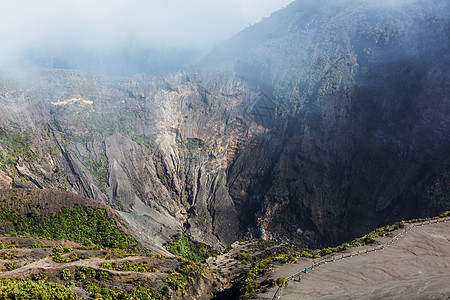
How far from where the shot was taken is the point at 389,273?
33312 mm

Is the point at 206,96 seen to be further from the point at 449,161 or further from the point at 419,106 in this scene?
the point at 449,161

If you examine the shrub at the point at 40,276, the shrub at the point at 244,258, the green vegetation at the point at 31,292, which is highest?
the green vegetation at the point at 31,292

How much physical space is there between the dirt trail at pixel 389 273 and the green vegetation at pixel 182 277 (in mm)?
8979

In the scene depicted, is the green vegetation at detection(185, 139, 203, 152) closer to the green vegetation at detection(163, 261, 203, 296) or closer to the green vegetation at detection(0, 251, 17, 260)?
the green vegetation at detection(163, 261, 203, 296)

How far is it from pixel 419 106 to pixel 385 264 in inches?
2199

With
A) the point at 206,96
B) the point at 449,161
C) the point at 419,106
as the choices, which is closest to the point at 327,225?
the point at 449,161

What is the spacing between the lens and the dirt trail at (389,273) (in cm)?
2715

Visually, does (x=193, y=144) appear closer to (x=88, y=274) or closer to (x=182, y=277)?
(x=182, y=277)

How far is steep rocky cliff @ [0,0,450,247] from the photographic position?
75812mm

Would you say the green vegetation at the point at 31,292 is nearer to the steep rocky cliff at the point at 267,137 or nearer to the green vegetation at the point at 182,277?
the green vegetation at the point at 182,277

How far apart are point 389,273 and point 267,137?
69.8 m

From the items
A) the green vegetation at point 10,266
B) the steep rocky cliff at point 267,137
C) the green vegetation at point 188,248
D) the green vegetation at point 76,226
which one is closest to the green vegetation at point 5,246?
the green vegetation at point 10,266

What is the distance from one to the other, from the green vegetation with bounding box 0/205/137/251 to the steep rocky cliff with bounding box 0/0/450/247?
9.09m

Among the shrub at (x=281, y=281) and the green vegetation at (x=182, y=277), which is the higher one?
the green vegetation at (x=182, y=277)
